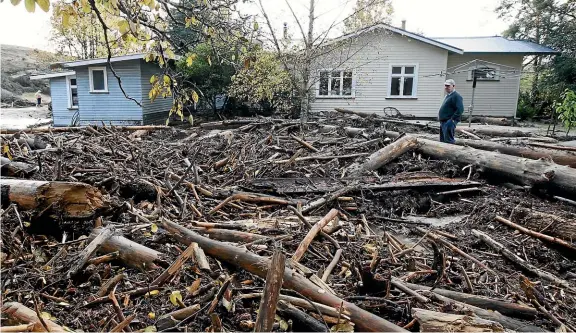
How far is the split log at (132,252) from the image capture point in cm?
→ 355

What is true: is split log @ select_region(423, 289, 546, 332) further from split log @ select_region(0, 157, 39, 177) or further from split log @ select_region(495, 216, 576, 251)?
split log @ select_region(0, 157, 39, 177)

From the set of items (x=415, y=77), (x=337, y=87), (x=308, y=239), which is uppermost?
(x=415, y=77)

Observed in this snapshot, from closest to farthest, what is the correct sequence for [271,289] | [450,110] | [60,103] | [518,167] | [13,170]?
1. [271,289]
2. [13,170]
3. [518,167]
4. [450,110]
5. [60,103]

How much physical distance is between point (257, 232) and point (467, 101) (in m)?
20.7

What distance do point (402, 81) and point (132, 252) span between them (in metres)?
19.4

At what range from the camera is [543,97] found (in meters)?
22.9

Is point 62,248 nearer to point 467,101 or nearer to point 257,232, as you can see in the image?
point 257,232

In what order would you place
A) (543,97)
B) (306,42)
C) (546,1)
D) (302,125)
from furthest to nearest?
(546,1) < (543,97) < (306,42) < (302,125)

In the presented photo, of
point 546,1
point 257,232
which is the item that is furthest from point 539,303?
point 546,1

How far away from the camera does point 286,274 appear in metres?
3.02

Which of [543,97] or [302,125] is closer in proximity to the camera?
[302,125]

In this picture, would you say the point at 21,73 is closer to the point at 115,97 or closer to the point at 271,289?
the point at 115,97

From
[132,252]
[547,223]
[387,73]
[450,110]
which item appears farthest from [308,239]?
[387,73]

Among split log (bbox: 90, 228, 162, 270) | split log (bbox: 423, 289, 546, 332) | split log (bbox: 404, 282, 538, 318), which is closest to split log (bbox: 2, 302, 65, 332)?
split log (bbox: 90, 228, 162, 270)
